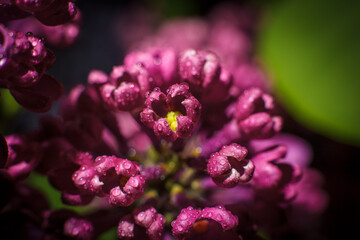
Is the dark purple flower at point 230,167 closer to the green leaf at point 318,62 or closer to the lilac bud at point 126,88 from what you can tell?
the lilac bud at point 126,88

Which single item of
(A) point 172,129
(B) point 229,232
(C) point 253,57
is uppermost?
(A) point 172,129

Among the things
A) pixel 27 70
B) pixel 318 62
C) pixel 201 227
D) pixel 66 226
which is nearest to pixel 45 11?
pixel 27 70

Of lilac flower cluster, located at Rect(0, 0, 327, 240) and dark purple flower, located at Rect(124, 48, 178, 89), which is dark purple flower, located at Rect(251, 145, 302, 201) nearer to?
lilac flower cluster, located at Rect(0, 0, 327, 240)

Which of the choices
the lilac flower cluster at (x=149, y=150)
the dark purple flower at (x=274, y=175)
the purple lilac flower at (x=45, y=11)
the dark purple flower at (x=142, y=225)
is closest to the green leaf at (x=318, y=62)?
the lilac flower cluster at (x=149, y=150)

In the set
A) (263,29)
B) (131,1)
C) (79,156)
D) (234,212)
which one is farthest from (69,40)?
(131,1)

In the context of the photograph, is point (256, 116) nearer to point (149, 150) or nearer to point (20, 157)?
point (149, 150)

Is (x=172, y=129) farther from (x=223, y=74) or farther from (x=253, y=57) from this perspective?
(x=253, y=57)
